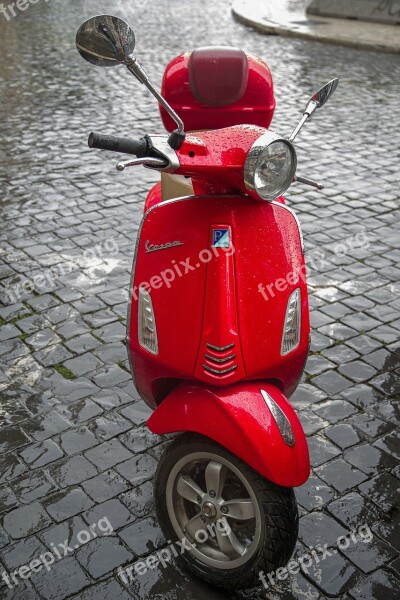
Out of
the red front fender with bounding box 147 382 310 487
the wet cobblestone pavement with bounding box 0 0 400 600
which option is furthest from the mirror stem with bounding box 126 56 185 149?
the wet cobblestone pavement with bounding box 0 0 400 600

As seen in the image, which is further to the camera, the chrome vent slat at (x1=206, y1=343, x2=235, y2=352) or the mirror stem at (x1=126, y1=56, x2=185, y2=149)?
the chrome vent slat at (x1=206, y1=343, x2=235, y2=352)

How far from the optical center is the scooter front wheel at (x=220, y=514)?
2508 mm

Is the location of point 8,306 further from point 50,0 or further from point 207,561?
point 50,0

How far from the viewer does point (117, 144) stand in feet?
7.33

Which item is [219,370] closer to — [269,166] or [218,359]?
[218,359]

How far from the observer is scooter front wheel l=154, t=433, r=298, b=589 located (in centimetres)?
251

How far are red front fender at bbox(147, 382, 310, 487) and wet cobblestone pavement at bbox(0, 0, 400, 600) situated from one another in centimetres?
57

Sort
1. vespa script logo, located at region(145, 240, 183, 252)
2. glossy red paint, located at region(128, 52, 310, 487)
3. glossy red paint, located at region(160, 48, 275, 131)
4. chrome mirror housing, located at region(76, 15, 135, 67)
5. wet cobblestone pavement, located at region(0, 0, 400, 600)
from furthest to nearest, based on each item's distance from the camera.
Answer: glossy red paint, located at region(160, 48, 275, 131) → wet cobblestone pavement, located at region(0, 0, 400, 600) → vespa script logo, located at region(145, 240, 183, 252) → glossy red paint, located at region(128, 52, 310, 487) → chrome mirror housing, located at region(76, 15, 135, 67)

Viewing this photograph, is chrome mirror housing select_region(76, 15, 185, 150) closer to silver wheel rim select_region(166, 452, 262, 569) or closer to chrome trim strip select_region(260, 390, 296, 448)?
chrome trim strip select_region(260, 390, 296, 448)

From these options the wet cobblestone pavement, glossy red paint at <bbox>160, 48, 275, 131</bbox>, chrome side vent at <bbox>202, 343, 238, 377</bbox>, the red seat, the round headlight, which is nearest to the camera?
the round headlight

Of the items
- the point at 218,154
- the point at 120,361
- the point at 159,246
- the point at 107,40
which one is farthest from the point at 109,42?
the point at 120,361

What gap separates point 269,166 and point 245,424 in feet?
2.68

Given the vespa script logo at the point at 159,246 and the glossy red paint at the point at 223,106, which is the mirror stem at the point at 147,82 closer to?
the vespa script logo at the point at 159,246

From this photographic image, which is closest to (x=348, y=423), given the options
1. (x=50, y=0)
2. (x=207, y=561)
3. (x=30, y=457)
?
(x=207, y=561)
